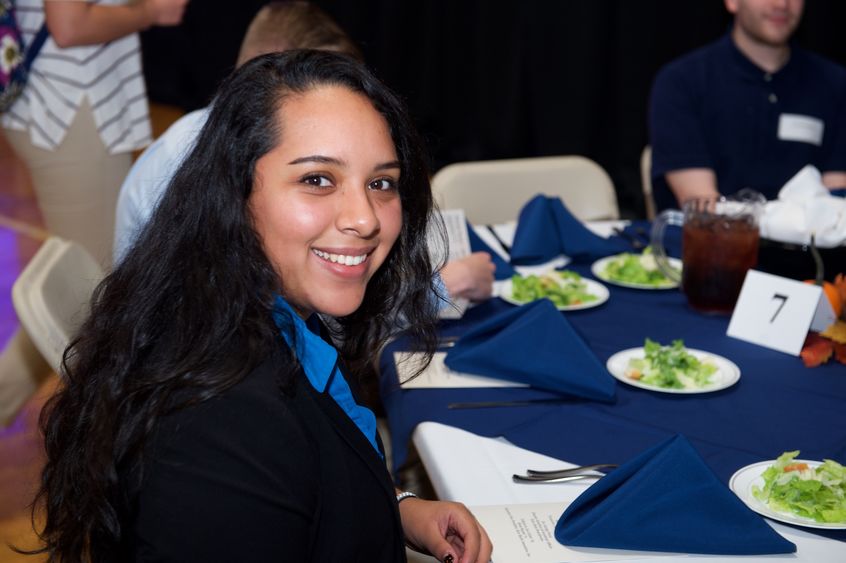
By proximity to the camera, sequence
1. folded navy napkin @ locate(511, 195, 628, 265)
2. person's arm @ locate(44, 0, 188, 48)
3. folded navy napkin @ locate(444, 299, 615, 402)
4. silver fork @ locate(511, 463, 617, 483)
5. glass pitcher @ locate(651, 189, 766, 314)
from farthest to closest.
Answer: person's arm @ locate(44, 0, 188, 48) → folded navy napkin @ locate(511, 195, 628, 265) → glass pitcher @ locate(651, 189, 766, 314) → folded navy napkin @ locate(444, 299, 615, 402) → silver fork @ locate(511, 463, 617, 483)

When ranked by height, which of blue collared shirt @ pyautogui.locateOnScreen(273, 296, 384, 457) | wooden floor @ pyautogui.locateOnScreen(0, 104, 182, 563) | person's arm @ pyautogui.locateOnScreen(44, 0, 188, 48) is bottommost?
wooden floor @ pyautogui.locateOnScreen(0, 104, 182, 563)


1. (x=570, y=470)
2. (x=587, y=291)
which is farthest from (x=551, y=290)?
(x=570, y=470)

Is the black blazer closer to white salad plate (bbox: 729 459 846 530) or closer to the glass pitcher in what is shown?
white salad plate (bbox: 729 459 846 530)

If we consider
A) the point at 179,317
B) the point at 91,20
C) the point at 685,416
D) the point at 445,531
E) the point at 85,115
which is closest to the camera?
the point at 179,317

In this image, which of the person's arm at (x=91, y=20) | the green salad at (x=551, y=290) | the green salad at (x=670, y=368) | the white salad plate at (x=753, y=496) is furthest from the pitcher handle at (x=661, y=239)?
the person's arm at (x=91, y=20)

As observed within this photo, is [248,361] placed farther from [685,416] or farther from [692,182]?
[692,182]

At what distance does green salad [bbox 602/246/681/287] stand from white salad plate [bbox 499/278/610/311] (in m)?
0.07

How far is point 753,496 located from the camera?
3.91 ft

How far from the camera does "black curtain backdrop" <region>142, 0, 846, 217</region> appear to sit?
4.84 meters

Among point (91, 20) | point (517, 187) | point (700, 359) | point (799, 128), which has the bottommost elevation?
point (517, 187)

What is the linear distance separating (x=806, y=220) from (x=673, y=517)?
0.94 metres

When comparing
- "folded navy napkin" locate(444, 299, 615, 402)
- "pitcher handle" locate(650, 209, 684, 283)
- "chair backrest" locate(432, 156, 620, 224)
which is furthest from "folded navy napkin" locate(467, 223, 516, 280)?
"chair backrest" locate(432, 156, 620, 224)

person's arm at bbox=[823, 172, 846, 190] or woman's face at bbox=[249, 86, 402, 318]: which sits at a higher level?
woman's face at bbox=[249, 86, 402, 318]

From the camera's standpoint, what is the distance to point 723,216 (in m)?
1.82
